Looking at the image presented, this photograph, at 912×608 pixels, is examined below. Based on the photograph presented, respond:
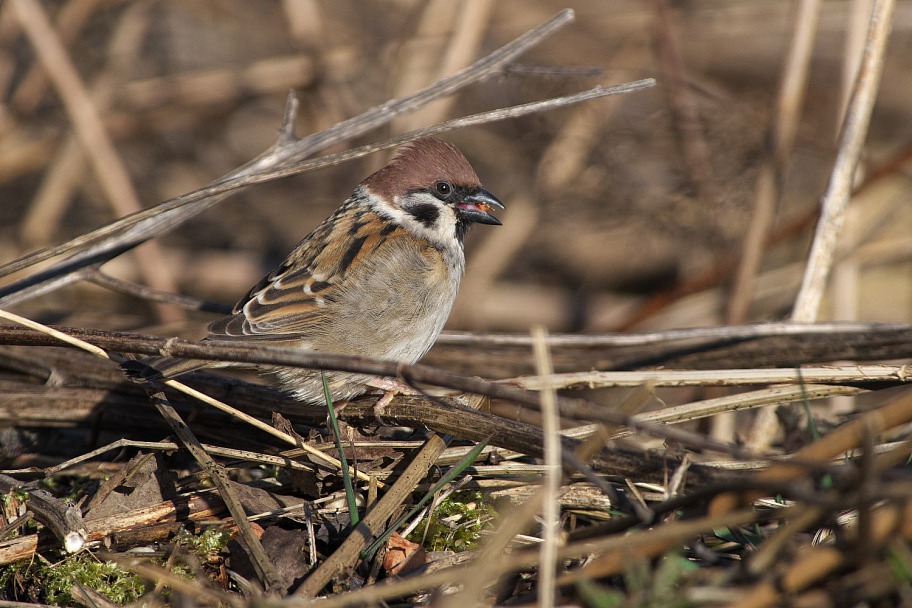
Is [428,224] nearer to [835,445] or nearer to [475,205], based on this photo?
[475,205]

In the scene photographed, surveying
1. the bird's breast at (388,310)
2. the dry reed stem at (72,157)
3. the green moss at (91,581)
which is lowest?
the green moss at (91,581)

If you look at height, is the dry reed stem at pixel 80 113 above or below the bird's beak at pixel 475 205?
above

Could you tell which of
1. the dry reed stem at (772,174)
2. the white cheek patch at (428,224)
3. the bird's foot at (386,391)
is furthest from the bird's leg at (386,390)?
the dry reed stem at (772,174)

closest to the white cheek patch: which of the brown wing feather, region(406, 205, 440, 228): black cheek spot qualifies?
region(406, 205, 440, 228): black cheek spot

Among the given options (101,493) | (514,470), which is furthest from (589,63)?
(101,493)

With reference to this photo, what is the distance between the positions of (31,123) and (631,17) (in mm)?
4329

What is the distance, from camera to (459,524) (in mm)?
2605

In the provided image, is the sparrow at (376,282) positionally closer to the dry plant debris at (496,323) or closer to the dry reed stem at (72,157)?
the dry plant debris at (496,323)

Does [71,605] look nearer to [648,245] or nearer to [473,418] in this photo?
[473,418]

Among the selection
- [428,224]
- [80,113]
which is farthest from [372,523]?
[80,113]

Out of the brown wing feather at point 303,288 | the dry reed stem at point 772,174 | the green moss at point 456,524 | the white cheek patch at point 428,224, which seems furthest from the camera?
the dry reed stem at point 772,174

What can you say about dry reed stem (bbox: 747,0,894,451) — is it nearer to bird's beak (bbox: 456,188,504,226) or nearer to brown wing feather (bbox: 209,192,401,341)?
bird's beak (bbox: 456,188,504,226)

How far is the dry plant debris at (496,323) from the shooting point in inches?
78.4

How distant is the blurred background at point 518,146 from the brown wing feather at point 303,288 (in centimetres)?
88
